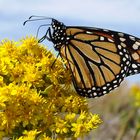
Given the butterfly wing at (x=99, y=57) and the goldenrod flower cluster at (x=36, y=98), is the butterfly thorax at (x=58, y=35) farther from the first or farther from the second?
the goldenrod flower cluster at (x=36, y=98)

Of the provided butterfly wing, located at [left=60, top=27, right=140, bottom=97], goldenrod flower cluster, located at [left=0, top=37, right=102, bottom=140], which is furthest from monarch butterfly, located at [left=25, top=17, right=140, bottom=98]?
goldenrod flower cluster, located at [left=0, top=37, right=102, bottom=140]

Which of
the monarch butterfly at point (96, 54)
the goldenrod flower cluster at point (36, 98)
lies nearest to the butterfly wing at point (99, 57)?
the monarch butterfly at point (96, 54)

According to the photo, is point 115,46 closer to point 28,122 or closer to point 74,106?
point 74,106

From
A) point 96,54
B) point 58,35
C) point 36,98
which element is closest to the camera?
point 36,98

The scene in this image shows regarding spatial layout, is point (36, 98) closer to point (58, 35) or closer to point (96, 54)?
point (58, 35)

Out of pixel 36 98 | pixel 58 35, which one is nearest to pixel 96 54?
pixel 58 35

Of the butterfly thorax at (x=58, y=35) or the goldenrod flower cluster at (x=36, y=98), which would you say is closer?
the goldenrod flower cluster at (x=36, y=98)

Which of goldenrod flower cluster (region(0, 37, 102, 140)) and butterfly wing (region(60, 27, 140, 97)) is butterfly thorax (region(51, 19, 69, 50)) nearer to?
butterfly wing (region(60, 27, 140, 97))
